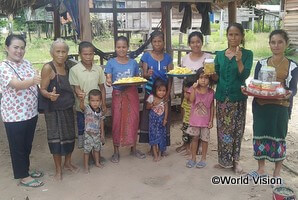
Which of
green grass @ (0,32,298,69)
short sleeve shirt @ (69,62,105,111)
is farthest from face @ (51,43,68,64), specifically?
green grass @ (0,32,298,69)

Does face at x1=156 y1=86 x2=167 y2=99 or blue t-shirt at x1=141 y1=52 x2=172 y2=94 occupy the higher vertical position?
blue t-shirt at x1=141 y1=52 x2=172 y2=94

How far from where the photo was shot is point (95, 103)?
373cm

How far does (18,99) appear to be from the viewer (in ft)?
11.0

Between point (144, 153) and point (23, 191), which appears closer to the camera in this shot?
point (23, 191)

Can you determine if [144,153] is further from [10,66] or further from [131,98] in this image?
[10,66]

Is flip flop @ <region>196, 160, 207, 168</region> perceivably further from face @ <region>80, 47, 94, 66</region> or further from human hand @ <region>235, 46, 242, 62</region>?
Answer: face @ <region>80, 47, 94, 66</region>

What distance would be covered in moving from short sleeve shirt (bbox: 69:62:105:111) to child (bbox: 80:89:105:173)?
0.09 metres

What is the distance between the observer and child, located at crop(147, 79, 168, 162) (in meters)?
4.02

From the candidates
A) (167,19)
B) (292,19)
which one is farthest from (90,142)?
(292,19)

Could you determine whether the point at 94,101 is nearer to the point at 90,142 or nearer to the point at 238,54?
the point at 90,142

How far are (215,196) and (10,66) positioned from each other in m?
2.56

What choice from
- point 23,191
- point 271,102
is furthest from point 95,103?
point 271,102

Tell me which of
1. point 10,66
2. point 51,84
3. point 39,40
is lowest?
point 51,84

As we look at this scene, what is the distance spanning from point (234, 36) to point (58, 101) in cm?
207
